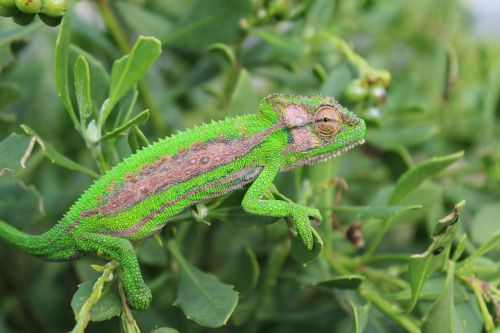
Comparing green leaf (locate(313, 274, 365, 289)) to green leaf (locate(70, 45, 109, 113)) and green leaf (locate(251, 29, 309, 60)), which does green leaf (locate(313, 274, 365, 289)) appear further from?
green leaf (locate(251, 29, 309, 60))

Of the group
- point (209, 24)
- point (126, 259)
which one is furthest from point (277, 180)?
point (126, 259)

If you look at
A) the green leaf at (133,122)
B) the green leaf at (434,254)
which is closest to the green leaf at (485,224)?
the green leaf at (434,254)

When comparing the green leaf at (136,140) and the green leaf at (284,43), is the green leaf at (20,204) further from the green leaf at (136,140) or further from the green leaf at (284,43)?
the green leaf at (284,43)

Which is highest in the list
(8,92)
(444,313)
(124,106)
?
(124,106)

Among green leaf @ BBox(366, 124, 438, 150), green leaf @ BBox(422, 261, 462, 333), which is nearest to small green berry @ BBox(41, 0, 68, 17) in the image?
green leaf @ BBox(422, 261, 462, 333)

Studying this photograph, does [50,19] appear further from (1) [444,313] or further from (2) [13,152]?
(1) [444,313]

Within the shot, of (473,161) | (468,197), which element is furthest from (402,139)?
(473,161)

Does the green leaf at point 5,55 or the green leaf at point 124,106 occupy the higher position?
the green leaf at point 5,55
